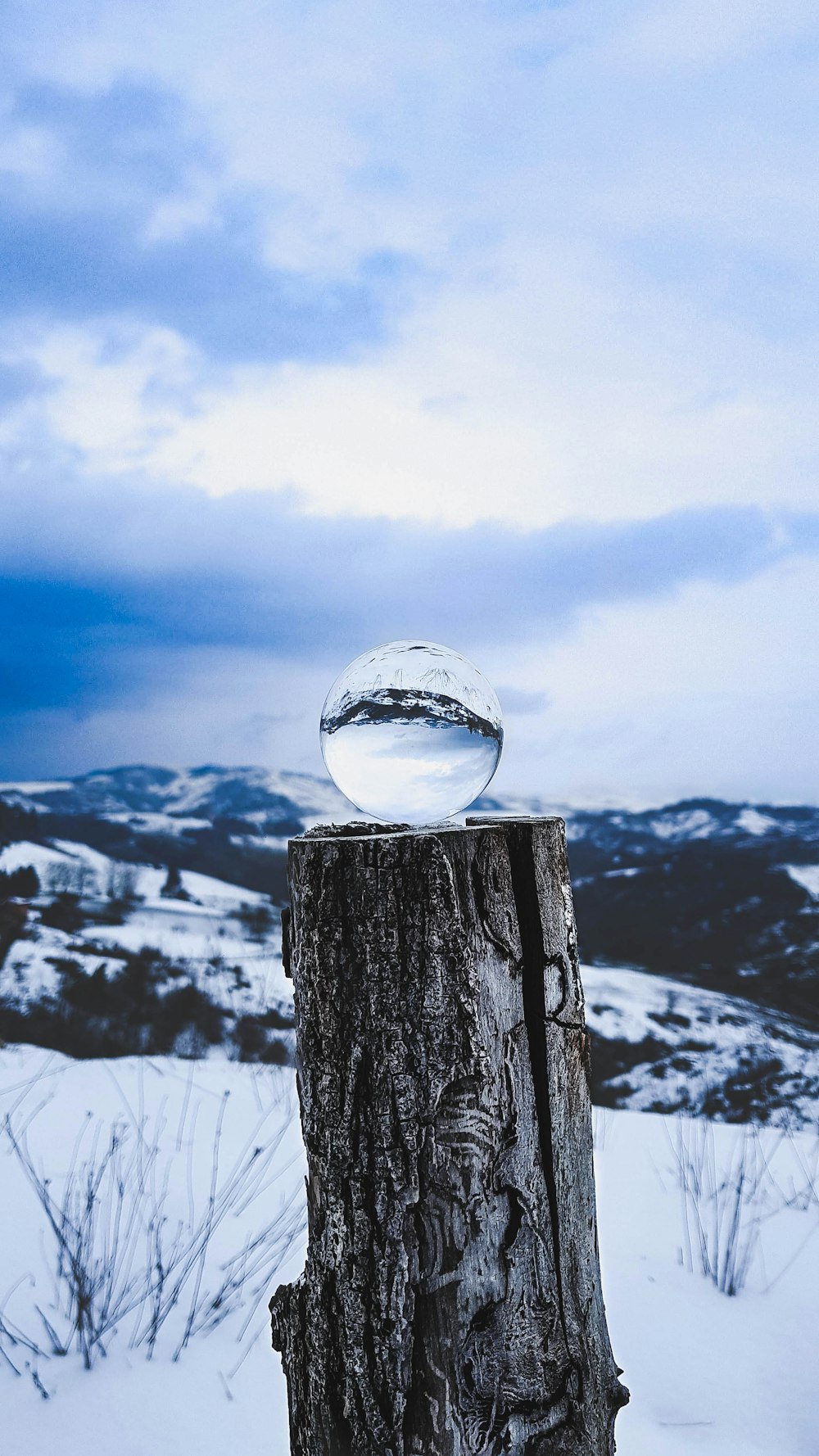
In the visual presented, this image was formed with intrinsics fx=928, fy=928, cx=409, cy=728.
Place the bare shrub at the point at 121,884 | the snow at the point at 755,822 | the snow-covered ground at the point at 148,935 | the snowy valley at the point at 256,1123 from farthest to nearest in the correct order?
the snow at the point at 755,822
the bare shrub at the point at 121,884
the snow-covered ground at the point at 148,935
the snowy valley at the point at 256,1123

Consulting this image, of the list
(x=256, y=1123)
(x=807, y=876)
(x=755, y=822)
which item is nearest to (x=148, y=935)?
(x=256, y=1123)

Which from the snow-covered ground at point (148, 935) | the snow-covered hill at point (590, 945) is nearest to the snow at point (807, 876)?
the snow-covered hill at point (590, 945)

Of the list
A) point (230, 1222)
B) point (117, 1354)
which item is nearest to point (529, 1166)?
point (117, 1354)

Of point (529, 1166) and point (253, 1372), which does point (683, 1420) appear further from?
point (529, 1166)

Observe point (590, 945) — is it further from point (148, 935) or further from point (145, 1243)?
point (145, 1243)

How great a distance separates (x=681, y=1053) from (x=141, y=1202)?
3.79 metres

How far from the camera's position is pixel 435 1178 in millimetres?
1444

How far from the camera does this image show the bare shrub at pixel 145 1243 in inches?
119

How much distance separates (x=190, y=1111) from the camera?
484 cm

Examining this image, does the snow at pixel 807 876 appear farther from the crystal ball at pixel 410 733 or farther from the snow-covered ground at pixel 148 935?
the crystal ball at pixel 410 733

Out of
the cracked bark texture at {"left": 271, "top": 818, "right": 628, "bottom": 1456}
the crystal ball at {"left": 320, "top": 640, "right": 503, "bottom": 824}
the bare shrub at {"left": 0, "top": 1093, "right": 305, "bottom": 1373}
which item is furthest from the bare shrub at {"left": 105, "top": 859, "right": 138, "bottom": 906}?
the cracked bark texture at {"left": 271, "top": 818, "right": 628, "bottom": 1456}

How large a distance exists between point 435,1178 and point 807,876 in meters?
7.65

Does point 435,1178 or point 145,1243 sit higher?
point 435,1178

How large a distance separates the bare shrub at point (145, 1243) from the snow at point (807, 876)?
17.6 ft
